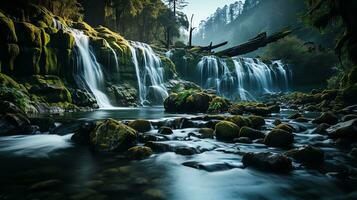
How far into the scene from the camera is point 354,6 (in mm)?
13211

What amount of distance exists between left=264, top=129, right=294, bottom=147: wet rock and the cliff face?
11.9 m

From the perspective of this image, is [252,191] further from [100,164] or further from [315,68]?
[315,68]

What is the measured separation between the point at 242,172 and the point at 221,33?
130m

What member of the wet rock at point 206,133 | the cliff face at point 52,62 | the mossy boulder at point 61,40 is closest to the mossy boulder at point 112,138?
the wet rock at point 206,133

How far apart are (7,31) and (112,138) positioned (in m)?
12.9

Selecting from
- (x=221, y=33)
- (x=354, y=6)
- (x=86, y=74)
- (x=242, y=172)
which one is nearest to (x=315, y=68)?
(x=354, y=6)

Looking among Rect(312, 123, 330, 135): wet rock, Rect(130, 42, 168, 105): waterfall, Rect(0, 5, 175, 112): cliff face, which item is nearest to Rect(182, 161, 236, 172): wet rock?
Rect(312, 123, 330, 135): wet rock

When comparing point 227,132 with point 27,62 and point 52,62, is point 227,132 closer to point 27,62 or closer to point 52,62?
point 27,62

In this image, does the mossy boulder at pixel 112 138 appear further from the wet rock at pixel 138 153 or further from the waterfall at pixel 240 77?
the waterfall at pixel 240 77

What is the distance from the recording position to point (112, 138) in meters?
6.65

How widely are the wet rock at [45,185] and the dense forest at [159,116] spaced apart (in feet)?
0.10

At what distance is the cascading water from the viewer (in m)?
20.9

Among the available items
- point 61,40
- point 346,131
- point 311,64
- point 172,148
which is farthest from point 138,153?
point 311,64

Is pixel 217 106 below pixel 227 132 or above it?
above
